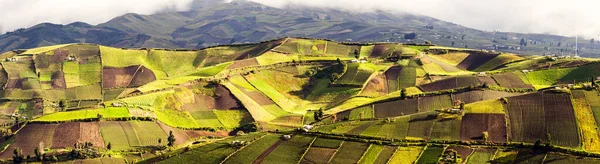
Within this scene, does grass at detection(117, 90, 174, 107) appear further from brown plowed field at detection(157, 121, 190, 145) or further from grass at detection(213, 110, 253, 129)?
grass at detection(213, 110, 253, 129)

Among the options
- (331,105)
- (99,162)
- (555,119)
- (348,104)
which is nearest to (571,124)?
(555,119)

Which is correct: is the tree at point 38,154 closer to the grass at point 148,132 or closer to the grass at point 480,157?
the grass at point 148,132

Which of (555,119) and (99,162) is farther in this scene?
(99,162)

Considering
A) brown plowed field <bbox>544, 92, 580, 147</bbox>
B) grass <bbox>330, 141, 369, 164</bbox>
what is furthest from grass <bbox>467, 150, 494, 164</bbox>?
grass <bbox>330, 141, 369, 164</bbox>

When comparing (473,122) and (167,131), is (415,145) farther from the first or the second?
(167,131)

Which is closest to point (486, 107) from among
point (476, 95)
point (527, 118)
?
point (527, 118)

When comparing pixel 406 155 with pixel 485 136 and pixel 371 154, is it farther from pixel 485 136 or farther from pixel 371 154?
pixel 485 136
